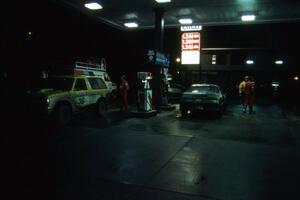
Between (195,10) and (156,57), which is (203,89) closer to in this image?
(156,57)

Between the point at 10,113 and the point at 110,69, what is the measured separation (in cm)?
3214

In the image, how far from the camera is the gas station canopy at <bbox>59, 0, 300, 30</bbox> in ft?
43.2

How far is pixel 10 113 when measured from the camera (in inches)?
372

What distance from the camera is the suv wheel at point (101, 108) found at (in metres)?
12.7

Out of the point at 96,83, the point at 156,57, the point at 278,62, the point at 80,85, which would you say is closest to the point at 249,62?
the point at 278,62

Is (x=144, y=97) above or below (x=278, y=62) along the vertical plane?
below

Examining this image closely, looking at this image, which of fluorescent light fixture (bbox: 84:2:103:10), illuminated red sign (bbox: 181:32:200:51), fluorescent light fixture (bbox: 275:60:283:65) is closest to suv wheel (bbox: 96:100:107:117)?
fluorescent light fixture (bbox: 84:2:103:10)

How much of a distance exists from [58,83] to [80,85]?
96 centimetres

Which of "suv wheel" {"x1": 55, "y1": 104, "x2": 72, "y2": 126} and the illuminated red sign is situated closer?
"suv wheel" {"x1": 55, "y1": 104, "x2": 72, "y2": 126}

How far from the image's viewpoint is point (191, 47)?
17453 millimetres

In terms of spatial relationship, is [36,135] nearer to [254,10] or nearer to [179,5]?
[179,5]

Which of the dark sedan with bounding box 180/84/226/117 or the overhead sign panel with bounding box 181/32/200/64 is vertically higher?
the overhead sign panel with bounding box 181/32/200/64

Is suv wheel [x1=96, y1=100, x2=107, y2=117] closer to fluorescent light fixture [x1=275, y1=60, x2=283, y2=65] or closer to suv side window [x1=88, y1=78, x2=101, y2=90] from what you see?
suv side window [x1=88, y1=78, x2=101, y2=90]

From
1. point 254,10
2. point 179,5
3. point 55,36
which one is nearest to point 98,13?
point 179,5
